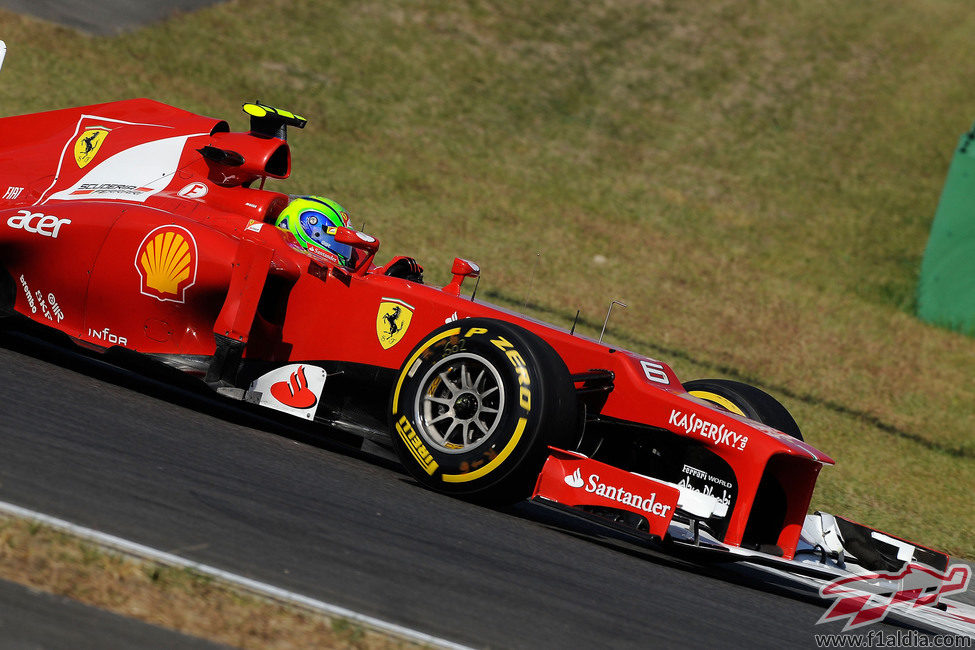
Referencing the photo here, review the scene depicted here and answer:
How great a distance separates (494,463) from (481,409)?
289 millimetres

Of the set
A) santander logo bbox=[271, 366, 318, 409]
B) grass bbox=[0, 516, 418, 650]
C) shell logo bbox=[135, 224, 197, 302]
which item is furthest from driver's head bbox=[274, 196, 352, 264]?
grass bbox=[0, 516, 418, 650]

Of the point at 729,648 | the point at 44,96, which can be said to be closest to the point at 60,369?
the point at 729,648

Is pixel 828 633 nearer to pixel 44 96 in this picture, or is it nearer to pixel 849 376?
pixel 849 376

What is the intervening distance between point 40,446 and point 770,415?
383 cm

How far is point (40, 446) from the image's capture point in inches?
184

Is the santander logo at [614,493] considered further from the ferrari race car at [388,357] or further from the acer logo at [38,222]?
the acer logo at [38,222]

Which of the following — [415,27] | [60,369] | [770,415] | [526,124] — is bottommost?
[60,369]

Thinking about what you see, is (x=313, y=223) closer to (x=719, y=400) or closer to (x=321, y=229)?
(x=321, y=229)

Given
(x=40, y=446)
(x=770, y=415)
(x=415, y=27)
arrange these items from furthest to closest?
(x=415, y=27) → (x=770, y=415) → (x=40, y=446)

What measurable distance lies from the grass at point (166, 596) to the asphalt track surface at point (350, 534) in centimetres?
19

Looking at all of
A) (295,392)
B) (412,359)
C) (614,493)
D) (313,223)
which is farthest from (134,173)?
(614,493)

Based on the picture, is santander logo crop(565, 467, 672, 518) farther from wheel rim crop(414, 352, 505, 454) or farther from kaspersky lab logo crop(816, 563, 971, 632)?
kaspersky lab logo crop(816, 563, 971, 632)

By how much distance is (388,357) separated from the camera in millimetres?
5938

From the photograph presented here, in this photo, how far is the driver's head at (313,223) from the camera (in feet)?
21.8
